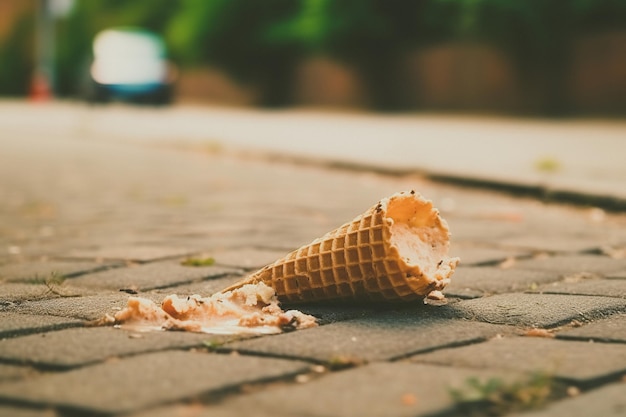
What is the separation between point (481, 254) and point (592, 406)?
7.88ft

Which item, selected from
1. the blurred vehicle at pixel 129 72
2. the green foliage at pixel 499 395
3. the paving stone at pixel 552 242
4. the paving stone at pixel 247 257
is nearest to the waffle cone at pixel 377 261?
the green foliage at pixel 499 395

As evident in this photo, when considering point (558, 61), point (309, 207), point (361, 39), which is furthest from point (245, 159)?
point (361, 39)

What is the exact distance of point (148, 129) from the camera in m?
15.8

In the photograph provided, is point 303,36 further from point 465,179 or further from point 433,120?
point 465,179

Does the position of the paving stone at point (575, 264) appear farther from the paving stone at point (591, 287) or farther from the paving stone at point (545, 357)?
the paving stone at point (545, 357)

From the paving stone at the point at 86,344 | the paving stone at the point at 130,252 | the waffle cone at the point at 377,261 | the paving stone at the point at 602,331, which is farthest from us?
the paving stone at the point at 130,252

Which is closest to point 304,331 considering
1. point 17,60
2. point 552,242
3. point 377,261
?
point 377,261

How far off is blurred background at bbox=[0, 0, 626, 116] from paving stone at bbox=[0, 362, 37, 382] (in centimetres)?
1489

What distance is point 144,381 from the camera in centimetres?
232

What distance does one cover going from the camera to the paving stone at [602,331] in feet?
9.36

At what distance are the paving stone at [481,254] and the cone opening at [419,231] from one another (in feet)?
3.51

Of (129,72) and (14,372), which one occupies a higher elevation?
(14,372)

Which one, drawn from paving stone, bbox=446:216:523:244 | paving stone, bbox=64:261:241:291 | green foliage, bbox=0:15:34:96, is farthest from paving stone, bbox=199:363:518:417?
green foliage, bbox=0:15:34:96

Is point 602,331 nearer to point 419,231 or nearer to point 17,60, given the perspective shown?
point 419,231
